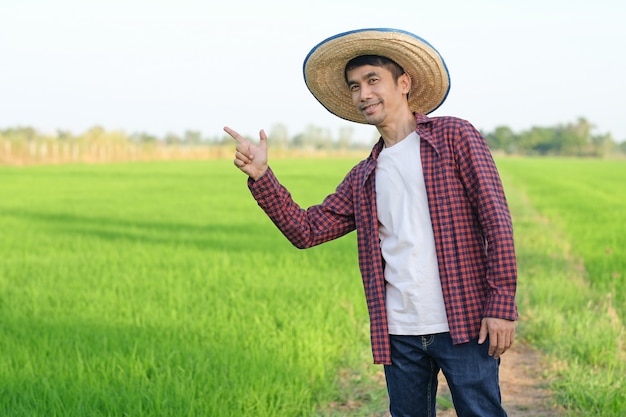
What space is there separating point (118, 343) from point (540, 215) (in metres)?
11.6

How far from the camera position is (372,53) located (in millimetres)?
2604

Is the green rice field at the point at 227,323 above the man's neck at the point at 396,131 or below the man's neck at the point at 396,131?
below

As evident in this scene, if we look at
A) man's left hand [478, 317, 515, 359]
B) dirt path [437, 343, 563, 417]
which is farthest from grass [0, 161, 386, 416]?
man's left hand [478, 317, 515, 359]

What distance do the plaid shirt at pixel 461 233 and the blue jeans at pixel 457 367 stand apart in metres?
0.05

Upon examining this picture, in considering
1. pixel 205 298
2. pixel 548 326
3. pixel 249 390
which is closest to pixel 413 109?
pixel 249 390

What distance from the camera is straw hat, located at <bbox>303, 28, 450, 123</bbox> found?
8.25 feet

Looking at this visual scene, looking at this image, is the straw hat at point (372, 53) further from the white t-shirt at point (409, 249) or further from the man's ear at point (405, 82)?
the white t-shirt at point (409, 249)

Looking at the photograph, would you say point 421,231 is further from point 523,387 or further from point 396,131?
point 523,387

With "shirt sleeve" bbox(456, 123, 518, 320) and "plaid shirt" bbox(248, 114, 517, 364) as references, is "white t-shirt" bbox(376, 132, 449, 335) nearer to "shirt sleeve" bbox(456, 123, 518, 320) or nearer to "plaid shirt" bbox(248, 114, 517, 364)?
"plaid shirt" bbox(248, 114, 517, 364)

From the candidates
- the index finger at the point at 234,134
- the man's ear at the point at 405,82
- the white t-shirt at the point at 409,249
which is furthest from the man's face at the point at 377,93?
the index finger at the point at 234,134

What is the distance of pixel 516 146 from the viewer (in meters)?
139

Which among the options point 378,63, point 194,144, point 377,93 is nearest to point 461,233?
point 377,93

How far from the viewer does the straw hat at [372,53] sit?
8.25 feet

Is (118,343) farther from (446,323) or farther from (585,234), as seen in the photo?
(585,234)
